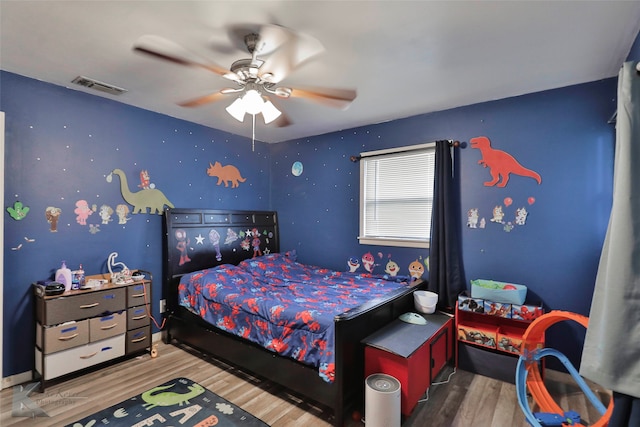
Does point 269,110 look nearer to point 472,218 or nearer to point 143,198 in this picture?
point 143,198

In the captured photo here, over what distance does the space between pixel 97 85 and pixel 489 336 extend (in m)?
4.02

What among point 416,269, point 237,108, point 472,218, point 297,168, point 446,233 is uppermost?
point 237,108

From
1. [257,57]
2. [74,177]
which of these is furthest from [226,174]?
[257,57]

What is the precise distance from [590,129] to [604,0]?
1.35 metres

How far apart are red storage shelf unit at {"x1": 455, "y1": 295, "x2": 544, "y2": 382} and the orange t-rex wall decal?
3.79 feet

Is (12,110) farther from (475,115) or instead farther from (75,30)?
(475,115)

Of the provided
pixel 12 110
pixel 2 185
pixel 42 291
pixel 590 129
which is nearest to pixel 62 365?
pixel 42 291

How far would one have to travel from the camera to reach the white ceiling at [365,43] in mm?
1682

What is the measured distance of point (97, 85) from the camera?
2.71 metres

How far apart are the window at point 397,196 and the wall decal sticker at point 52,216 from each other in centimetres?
303

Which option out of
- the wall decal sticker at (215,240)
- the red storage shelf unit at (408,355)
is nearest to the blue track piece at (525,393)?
the red storage shelf unit at (408,355)

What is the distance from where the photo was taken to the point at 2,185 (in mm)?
2445

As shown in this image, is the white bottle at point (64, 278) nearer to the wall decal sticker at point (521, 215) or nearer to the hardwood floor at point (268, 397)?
the hardwood floor at point (268, 397)

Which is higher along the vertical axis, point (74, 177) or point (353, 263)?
point (74, 177)
